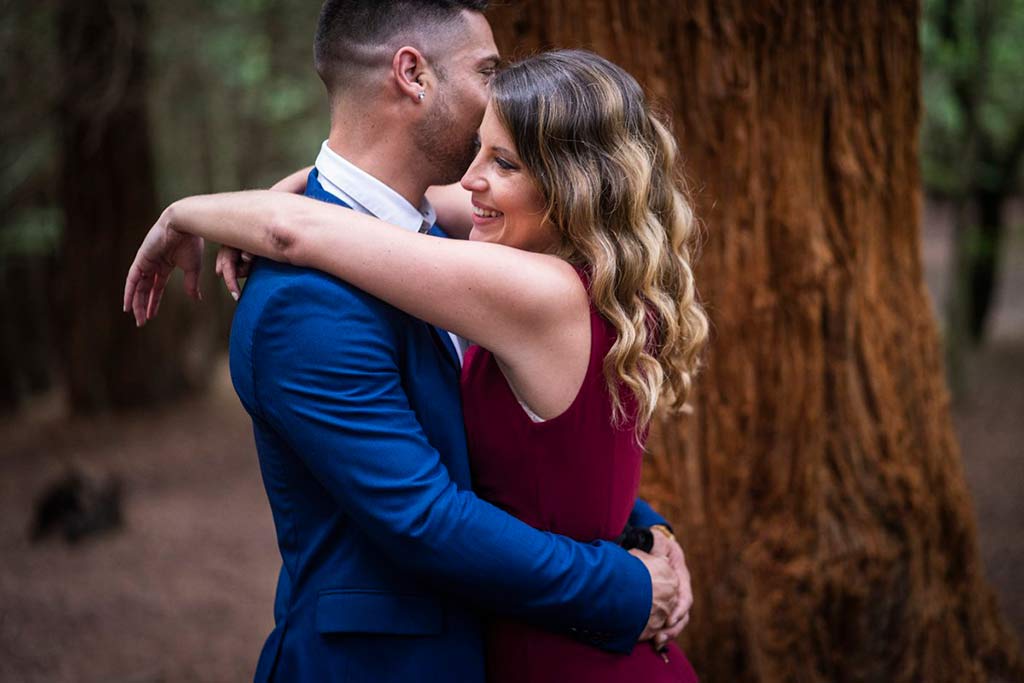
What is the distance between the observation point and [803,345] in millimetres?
3494

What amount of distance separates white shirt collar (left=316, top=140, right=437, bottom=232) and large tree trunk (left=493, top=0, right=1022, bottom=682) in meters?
1.11

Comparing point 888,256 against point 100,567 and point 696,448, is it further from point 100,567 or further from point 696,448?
point 100,567

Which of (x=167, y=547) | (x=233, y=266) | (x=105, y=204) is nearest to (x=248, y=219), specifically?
(x=233, y=266)

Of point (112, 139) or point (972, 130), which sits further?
point (112, 139)

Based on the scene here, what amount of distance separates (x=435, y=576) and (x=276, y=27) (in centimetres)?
1033

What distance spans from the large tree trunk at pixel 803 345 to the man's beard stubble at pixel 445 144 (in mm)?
922

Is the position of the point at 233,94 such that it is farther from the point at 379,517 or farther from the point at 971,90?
the point at 379,517

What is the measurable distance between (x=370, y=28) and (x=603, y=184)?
0.78m

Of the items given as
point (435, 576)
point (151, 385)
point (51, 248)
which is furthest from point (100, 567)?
point (435, 576)

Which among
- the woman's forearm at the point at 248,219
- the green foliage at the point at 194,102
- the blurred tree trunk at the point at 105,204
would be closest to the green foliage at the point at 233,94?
the green foliage at the point at 194,102

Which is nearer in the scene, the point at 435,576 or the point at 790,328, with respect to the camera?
the point at 435,576

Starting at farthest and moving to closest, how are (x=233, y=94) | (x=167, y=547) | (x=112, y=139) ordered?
(x=233, y=94) < (x=112, y=139) < (x=167, y=547)

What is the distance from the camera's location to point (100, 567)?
717cm

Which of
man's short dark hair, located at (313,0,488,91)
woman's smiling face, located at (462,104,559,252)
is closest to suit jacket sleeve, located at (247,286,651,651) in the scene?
woman's smiling face, located at (462,104,559,252)
